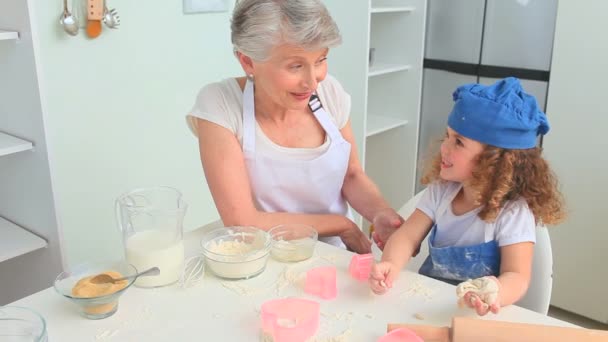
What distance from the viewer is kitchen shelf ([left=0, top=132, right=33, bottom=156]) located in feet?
5.78

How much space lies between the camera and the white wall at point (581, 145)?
91.6 inches

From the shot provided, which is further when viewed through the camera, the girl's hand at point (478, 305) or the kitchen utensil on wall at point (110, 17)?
the kitchen utensil on wall at point (110, 17)

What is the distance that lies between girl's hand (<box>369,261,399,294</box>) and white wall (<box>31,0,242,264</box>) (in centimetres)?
127

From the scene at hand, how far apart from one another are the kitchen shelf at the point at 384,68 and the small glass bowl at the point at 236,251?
167cm

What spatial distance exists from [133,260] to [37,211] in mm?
933

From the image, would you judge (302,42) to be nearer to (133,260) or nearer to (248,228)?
(248,228)

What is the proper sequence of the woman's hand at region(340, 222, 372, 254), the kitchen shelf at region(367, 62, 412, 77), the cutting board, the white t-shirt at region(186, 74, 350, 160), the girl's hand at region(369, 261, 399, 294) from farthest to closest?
1. the kitchen shelf at region(367, 62, 412, 77)
2. the woman's hand at region(340, 222, 372, 254)
3. the white t-shirt at region(186, 74, 350, 160)
4. the girl's hand at region(369, 261, 399, 294)
5. the cutting board

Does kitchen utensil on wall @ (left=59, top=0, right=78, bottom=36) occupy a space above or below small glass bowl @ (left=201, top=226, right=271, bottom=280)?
A: above

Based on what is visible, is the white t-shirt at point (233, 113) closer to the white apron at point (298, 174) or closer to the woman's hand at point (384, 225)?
the white apron at point (298, 174)

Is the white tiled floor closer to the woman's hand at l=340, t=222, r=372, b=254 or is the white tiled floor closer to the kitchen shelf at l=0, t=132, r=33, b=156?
the woman's hand at l=340, t=222, r=372, b=254

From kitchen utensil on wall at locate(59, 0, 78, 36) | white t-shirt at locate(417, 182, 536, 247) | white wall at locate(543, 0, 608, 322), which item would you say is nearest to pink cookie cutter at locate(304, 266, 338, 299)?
white t-shirt at locate(417, 182, 536, 247)

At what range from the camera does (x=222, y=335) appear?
3.34 feet

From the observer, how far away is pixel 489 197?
1265 mm

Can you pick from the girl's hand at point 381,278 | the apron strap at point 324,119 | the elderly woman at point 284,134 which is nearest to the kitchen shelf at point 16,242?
the elderly woman at point 284,134
